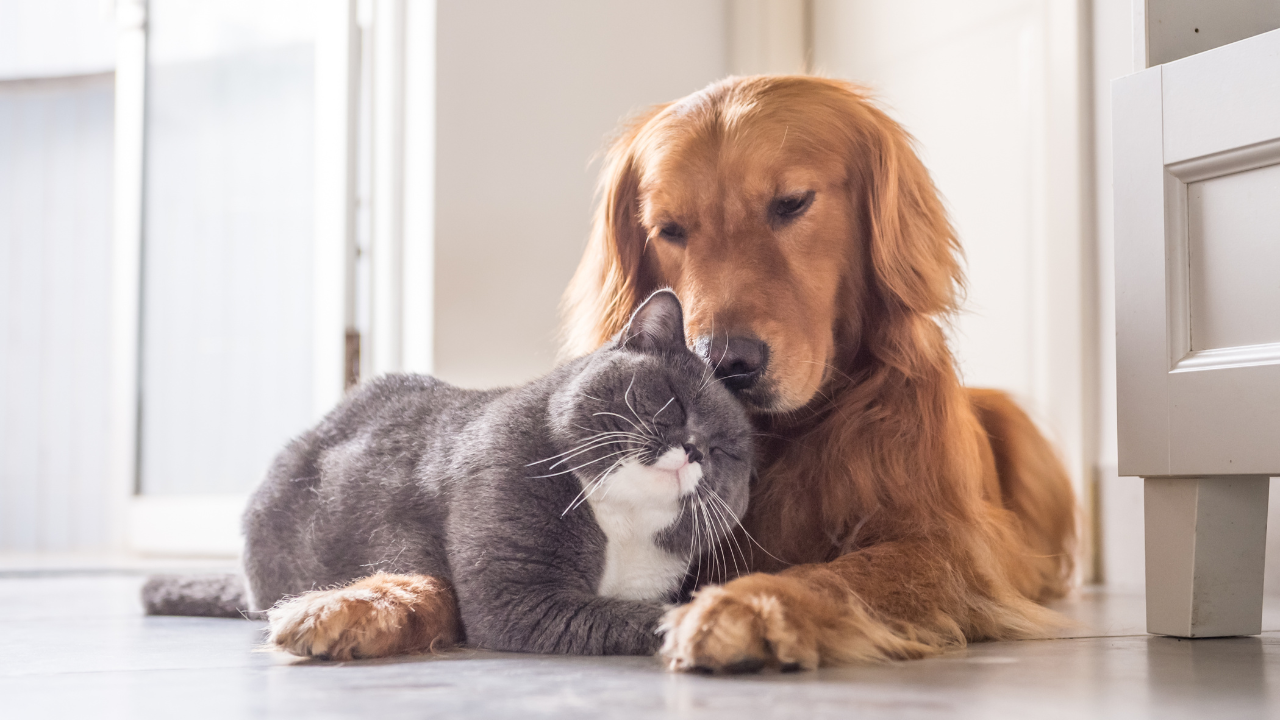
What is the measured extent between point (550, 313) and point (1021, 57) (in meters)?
1.31

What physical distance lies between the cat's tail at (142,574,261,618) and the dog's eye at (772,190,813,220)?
3.33ft

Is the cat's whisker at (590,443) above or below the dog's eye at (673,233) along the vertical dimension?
below

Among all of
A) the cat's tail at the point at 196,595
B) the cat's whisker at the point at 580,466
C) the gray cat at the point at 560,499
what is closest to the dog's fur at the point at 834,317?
the gray cat at the point at 560,499

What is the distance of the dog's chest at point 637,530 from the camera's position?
1125mm

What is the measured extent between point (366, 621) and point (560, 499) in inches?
9.7

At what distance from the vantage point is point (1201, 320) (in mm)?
1218

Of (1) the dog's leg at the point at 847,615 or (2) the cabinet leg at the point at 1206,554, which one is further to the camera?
(2) the cabinet leg at the point at 1206,554

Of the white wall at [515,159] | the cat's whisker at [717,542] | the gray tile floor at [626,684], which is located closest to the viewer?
the gray tile floor at [626,684]

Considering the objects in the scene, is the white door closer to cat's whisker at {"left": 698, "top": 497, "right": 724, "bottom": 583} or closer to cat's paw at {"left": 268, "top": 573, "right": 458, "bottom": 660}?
cat's whisker at {"left": 698, "top": 497, "right": 724, "bottom": 583}

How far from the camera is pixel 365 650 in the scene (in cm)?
109

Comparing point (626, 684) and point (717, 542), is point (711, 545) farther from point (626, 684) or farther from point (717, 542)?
point (626, 684)

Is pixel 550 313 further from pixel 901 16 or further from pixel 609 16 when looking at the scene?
pixel 901 16

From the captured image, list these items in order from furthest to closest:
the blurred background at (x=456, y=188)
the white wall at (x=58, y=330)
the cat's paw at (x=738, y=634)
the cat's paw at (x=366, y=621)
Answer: the white wall at (x=58, y=330), the blurred background at (x=456, y=188), the cat's paw at (x=366, y=621), the cat's paw at (x=738, y=634)

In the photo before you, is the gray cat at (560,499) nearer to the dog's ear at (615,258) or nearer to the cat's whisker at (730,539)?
the cat's whisker at (730,539)
